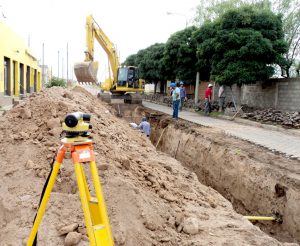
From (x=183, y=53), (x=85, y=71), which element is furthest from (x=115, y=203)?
→ (x=183, y=53)

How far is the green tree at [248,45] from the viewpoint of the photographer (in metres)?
15.9

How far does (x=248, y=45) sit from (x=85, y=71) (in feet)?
26.1

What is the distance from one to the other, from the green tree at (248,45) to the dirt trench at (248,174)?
219 inches

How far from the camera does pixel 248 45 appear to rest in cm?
1590

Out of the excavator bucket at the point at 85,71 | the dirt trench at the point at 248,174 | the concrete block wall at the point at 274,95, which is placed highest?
the excavator bucket at the point at 85,71

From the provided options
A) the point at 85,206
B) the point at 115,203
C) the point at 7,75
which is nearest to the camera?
the point at 85,206

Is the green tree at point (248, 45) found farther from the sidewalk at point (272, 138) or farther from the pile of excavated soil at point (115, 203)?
the pile of excavated soil at point (115, 203)

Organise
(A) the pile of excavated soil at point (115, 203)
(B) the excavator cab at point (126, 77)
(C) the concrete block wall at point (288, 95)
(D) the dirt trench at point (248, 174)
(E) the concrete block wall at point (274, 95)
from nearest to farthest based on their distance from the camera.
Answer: (A) the pile of excavated soil at point (115, 203)
(D) the dirt trench at point (248, 174)
(C) the concrete block wall at point (288, 95)
(E) the concrete block wall at point (274, 95)
(B) the excavator cab at point (126, 77)

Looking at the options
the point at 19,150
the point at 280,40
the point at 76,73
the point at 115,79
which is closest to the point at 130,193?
the point at 19,150

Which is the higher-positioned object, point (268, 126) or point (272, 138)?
point (268, 126)

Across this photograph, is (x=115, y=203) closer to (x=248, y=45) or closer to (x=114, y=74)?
(x=248, y=45)

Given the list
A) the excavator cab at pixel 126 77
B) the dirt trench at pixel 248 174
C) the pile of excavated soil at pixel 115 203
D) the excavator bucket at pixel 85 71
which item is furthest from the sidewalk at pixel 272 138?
the excavator cab at pixel 126 77

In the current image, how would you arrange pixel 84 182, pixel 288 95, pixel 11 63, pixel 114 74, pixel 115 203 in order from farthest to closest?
pixel 11 63 → pixel 114 74 → pixel 288 95 → pixel 115 203 → pixel 84 182

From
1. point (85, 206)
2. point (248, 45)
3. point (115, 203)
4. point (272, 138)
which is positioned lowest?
point (272, 138)
